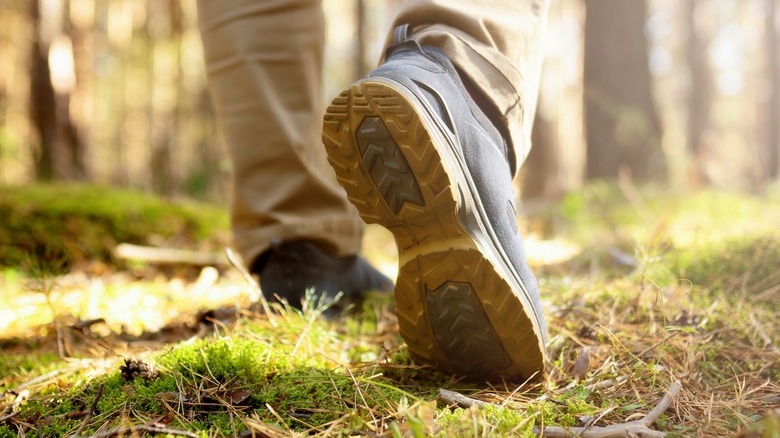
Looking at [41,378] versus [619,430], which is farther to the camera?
[41,378]

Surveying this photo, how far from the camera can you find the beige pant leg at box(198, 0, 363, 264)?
1519 millimetres

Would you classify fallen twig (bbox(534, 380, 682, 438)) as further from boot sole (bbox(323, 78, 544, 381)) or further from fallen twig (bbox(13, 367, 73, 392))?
fallen twig (bbox(13, 367, 73, 392))

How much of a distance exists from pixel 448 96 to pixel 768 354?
0.84m

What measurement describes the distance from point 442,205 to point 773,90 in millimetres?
10439

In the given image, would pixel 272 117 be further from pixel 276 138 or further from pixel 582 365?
pixel 582 365

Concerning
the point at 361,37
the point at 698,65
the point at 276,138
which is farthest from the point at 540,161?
the point at 698,65

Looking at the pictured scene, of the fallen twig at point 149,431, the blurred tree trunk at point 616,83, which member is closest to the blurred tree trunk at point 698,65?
the blurred tree trunk at point 616,83

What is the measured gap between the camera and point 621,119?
4.63 m

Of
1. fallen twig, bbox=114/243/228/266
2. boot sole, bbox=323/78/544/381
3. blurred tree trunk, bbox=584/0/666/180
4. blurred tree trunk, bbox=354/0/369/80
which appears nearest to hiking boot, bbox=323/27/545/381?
boot sole, bbox=323/78/544/381

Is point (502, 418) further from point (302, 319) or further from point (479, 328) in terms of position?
point (302, 319)

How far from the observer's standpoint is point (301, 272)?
158 centimetres

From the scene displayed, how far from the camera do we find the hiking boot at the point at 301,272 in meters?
1.55

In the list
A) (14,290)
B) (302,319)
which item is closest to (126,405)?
(302,319)

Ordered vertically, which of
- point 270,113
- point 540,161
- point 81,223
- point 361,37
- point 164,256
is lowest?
point 540,161
